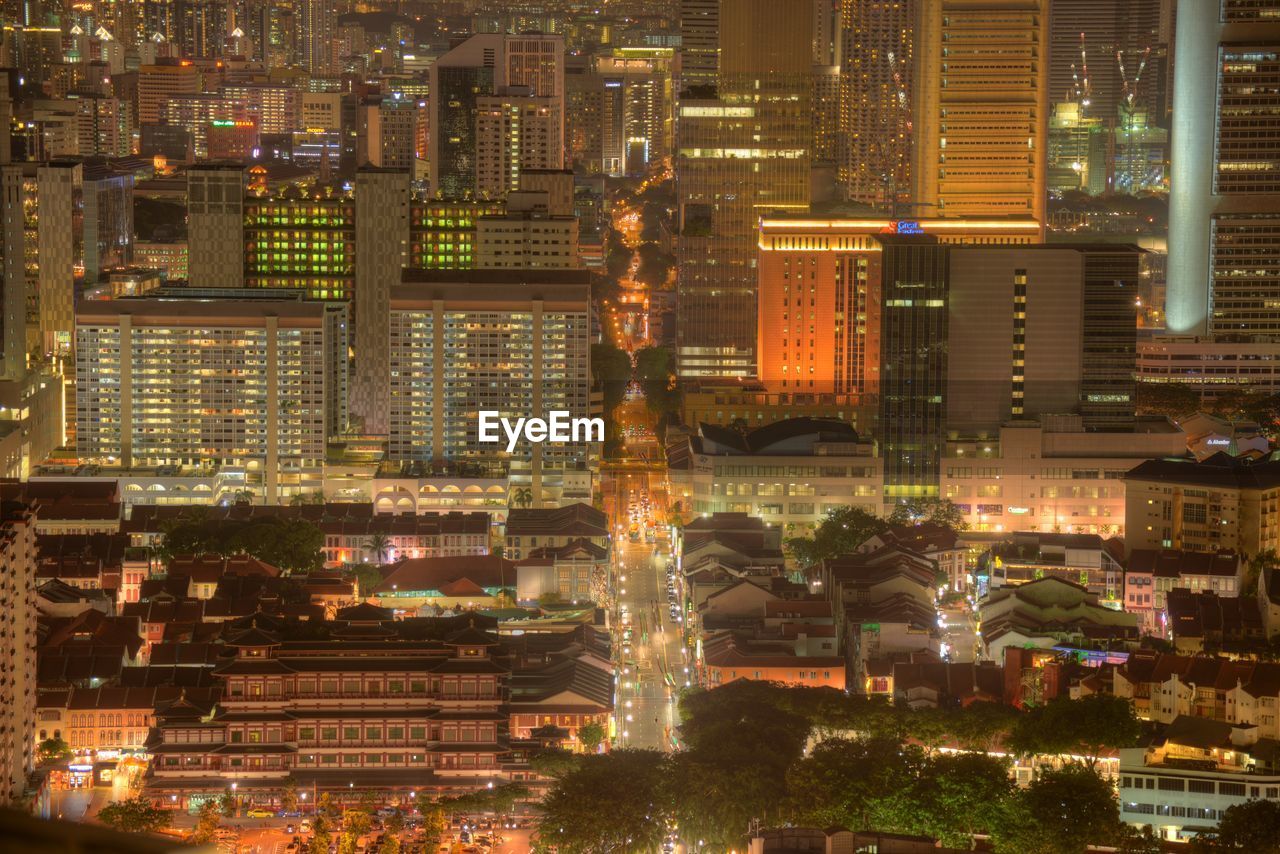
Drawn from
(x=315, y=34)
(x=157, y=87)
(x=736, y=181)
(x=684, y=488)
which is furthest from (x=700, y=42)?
(x=315, y=34)

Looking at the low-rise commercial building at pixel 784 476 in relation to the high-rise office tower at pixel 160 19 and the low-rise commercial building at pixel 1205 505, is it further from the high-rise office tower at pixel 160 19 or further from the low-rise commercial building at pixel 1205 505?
the high-rise office tower at pixel 160 19

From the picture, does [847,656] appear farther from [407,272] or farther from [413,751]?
[407,272]

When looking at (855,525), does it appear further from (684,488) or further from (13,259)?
(13,259)

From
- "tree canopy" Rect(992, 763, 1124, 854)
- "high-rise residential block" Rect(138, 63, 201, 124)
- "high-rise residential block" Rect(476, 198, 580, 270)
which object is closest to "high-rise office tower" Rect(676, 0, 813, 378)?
"high-rise residential block" Rect(476, 198, 580, 270)

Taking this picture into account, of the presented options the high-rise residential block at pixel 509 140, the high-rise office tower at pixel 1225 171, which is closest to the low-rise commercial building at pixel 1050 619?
the high-rise office tower at pixel 1225 171

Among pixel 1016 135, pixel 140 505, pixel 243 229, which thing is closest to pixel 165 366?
pixel 140 505

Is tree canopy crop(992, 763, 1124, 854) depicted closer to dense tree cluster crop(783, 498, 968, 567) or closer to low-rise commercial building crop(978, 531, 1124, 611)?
low-rise commercial building crop(978, 531, 1124, 611)
